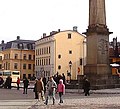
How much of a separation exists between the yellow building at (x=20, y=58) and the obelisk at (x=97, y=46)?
85009 mm

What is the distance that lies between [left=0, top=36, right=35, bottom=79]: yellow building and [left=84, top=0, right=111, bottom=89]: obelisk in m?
85.0

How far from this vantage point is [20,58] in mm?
119250

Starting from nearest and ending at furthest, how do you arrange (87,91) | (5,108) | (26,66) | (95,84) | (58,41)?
(5,108) < (87,91) < (95,84) < (58,41) < (26,66)

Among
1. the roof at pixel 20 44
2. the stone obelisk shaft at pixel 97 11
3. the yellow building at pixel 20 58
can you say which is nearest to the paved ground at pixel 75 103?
the stone obelisk shaft at pixel 97 11

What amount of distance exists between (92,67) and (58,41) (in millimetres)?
65332

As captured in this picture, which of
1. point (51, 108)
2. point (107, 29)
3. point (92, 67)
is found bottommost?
point (51, 108)

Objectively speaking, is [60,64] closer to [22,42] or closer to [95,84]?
[22,42]

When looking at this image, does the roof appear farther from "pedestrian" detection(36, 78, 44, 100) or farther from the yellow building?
"pedestrian" detection(36, 78, 44, 100)

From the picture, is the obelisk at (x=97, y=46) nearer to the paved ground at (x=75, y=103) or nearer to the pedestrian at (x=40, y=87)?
the paved ground at (x=75, y=103)

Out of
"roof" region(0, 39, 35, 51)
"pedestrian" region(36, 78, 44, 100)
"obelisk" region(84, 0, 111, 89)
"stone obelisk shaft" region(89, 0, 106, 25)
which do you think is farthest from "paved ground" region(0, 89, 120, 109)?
"roof" region(0, 39, 35, 51)

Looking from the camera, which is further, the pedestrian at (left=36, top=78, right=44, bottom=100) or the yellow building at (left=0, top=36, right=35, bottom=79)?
the yellow building at (left=0, top=36, right=35, bottom=79)

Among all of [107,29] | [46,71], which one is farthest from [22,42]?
[107,29]

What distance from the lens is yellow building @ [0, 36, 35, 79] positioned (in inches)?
4641

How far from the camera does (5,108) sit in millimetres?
18031
